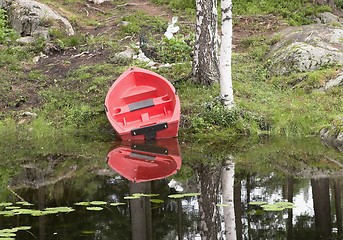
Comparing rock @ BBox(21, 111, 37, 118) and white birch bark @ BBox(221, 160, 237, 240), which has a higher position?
rock @ BBox(21, 111, 37, 118)

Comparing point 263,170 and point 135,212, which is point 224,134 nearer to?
point 263,170

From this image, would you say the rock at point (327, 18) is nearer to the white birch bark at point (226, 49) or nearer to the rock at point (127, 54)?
the rock at point (127, 54)

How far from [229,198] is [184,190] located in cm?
91

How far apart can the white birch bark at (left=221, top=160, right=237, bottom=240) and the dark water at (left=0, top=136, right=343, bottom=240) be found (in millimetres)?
21

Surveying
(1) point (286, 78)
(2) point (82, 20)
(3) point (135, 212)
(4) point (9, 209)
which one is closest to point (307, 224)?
(3) point (135, 212)

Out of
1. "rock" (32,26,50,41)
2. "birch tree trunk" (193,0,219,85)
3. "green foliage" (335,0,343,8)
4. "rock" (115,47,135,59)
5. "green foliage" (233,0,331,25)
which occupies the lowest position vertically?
"birch tree trunk" (193,0,219,85)

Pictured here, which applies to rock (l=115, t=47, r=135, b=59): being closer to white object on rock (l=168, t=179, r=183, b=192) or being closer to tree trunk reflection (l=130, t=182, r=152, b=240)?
white object on rock (l=168, t=179, r=183, b=192)

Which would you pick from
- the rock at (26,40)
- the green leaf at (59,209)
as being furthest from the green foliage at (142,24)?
the green leaf at (59,209)

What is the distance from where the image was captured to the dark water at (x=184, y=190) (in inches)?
276

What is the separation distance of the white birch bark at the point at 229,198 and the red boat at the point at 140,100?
341 centimetres

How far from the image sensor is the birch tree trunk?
14477 mm

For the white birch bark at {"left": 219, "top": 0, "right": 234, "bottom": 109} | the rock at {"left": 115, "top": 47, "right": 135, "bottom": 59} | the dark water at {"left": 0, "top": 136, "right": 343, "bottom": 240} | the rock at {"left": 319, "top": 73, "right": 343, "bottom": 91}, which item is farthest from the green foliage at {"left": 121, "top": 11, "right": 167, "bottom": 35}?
the dark water at {"left": 0, "top": 136, "right": 343, "bottom": 240}

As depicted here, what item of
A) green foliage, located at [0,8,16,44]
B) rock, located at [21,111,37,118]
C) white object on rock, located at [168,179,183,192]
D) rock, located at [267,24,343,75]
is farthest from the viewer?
green foliage, located at [0,8,16,44]

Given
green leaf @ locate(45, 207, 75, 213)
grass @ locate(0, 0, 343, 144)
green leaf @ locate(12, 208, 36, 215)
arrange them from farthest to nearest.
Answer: grass @ locate(0, 0, 343, 144)
green leaf @ locate(45, 207, 75, 213)
green leaf @ locate(12, 208, 36, 215)
